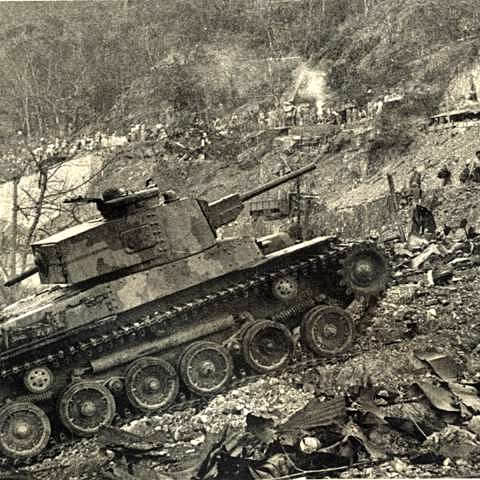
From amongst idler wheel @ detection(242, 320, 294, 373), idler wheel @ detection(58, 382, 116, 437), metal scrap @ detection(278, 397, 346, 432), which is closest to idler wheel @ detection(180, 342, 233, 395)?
idler wheel @ detection(242, 320, 294, 373)

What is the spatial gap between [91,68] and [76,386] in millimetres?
5239

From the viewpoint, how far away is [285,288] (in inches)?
368

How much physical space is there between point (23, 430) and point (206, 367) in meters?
2.39

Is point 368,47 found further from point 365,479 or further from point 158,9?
point 365,479

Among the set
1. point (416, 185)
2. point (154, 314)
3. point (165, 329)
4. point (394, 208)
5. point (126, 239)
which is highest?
point (126, 239)

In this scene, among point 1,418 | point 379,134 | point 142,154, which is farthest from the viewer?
point 379,134

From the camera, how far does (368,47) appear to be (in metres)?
15.1

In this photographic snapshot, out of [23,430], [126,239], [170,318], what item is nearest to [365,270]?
[170,318]

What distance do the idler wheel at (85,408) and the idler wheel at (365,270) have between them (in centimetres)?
351

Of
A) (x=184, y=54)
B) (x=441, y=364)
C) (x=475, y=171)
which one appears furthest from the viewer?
(x=184, y=54)

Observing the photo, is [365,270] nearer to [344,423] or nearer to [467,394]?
[467,394]

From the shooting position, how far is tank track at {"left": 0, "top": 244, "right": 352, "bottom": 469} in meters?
8.45

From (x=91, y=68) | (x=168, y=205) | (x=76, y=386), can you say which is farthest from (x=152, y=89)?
(x=76, y=386)

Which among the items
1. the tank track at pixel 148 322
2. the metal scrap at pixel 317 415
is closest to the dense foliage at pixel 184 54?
the tank track at pixel 148 322
